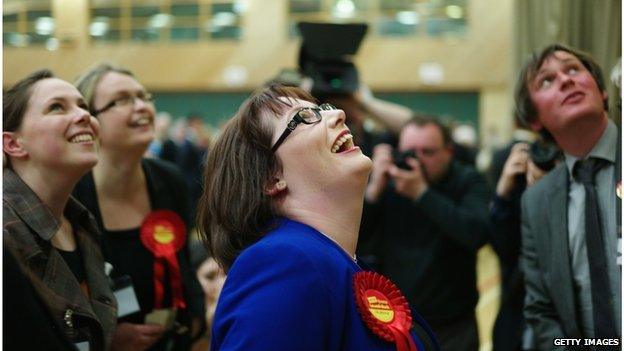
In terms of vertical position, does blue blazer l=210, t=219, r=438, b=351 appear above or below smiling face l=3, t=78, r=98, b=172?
below

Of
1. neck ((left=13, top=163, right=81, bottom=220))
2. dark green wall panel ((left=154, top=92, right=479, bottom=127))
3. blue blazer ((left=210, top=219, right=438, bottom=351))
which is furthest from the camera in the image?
dark green wall panel ((left=154, top=92, right=479, bottom=127))

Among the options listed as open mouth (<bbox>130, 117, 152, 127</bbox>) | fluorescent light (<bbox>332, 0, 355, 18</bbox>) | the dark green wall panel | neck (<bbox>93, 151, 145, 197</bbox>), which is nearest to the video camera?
open mouth (<bbox>130, 117, 152, 127</bbox>)

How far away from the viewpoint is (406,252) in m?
4.05

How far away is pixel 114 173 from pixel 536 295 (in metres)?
1.81

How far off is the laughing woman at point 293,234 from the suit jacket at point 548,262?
0.96 m

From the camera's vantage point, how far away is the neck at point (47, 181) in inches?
106

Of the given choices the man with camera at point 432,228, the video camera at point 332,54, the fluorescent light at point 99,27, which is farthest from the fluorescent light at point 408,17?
the man with camera at point 432,228

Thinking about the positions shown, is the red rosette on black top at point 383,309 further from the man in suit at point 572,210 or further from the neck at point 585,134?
the neck at point 585,134

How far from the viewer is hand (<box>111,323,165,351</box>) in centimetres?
295

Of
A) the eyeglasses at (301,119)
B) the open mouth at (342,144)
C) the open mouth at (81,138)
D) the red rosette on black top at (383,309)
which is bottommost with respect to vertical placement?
the red rosette on black top at (383,309)

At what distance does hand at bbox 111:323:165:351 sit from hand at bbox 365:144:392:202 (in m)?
1.48

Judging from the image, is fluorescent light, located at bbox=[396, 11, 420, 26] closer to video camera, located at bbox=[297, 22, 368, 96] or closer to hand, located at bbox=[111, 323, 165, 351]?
video camera, located at bbox=[297, 22, 368, 96]

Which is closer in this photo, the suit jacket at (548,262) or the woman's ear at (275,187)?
the woman's ear at (275,187)

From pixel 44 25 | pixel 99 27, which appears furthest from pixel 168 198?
pixel 44 25
